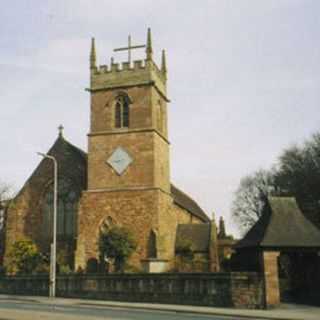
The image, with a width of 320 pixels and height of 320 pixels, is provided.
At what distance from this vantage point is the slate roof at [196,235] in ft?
144

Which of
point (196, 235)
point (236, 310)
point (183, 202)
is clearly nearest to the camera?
point (236, 310)

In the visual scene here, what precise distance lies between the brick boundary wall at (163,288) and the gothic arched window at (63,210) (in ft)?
30.4

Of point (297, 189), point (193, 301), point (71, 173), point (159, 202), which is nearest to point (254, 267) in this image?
point (193, 301)

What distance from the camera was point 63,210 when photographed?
41.5 meters

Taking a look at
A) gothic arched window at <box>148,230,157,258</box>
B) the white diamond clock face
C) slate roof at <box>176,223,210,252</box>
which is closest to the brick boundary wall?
gothic arched window at <box>148,230,157,258</box>

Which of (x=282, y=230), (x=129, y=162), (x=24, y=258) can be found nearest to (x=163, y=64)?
(x=129, y=162)

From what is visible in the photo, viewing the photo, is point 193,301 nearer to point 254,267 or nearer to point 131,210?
point 254,267

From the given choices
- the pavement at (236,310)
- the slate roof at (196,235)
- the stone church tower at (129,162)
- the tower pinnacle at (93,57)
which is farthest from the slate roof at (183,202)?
the pavement at (236,310)

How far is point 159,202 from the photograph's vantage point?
38500mm

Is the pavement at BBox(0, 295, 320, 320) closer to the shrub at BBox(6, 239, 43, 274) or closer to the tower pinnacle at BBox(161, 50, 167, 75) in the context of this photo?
the shrub at BBox(6, 239, 43, 274)

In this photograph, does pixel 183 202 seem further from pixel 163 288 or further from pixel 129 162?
pixel 163 288

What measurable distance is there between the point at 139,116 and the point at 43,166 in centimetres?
911

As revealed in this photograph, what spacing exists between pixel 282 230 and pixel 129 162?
16515mm

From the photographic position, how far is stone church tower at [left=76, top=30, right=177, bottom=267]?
38344 millimetres
